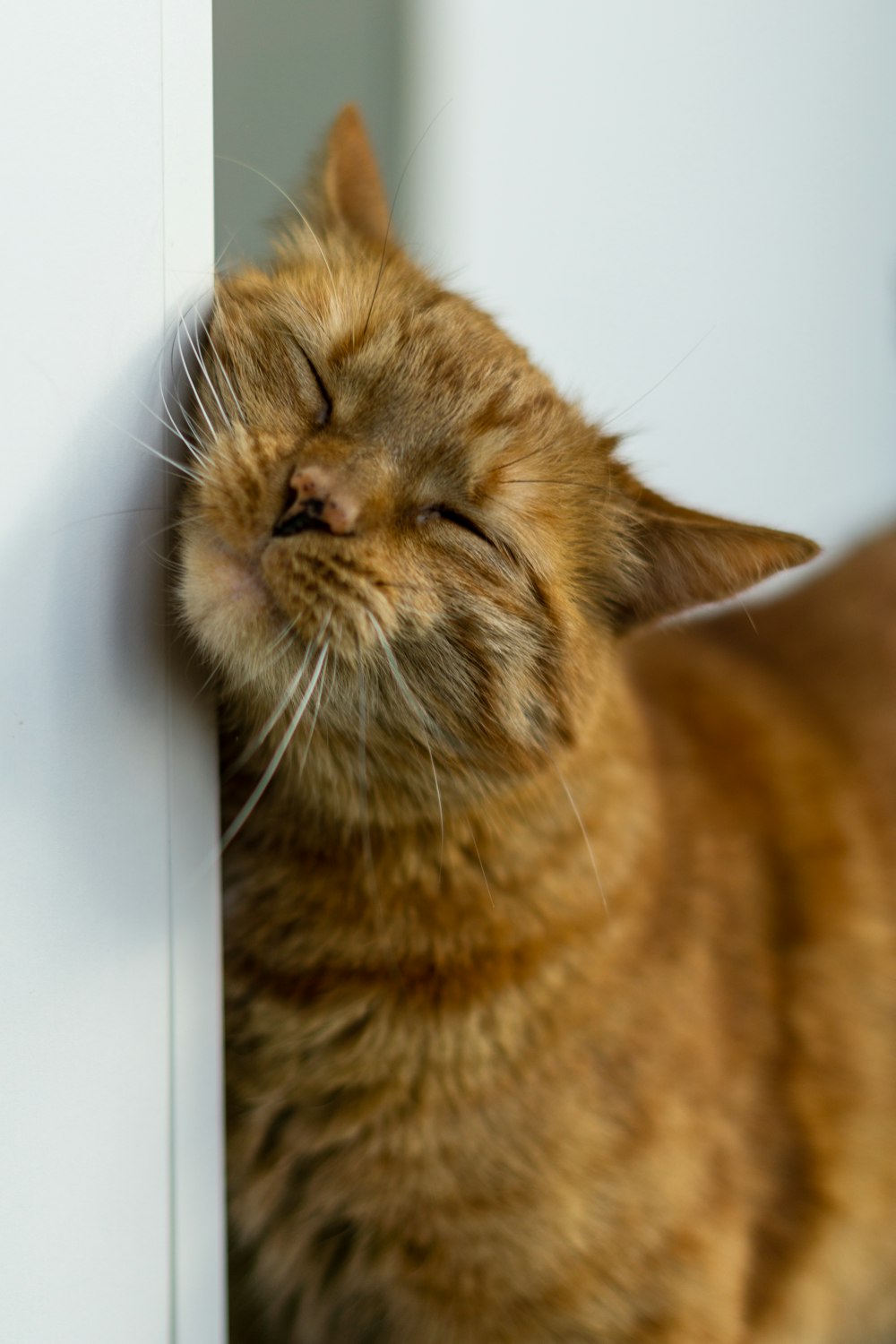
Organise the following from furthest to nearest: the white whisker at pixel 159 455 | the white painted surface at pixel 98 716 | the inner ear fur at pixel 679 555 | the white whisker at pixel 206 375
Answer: the inner ear fur at pixel 679 555
the white whisker at pixel 206 375
the white whisker at pixel 159 455
the white painted surface at pixel 98 716

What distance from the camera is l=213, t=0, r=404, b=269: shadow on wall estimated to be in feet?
5.09

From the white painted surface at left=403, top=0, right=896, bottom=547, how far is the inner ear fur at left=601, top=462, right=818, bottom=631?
2.32ft

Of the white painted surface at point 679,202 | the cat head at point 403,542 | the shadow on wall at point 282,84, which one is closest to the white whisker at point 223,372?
the cat head at point 403,542

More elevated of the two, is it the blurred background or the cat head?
the blurred background

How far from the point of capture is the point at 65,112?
0.67 m

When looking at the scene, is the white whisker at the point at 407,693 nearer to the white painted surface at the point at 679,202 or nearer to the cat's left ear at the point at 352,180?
the cat's left ear at the point at 352,180

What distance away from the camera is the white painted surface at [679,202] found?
1.78 metres

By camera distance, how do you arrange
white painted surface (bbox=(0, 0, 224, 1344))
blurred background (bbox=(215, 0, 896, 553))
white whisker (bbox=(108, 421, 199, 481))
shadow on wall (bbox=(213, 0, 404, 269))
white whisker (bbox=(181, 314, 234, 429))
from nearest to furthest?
white painted surface (bbox=(0, 0, 224, 1344)) < white whisker (bbox=(108, 421, 199, 481)) < white whisker (bbox=(181, 314, 234, 429)) < shadow on wall (bbox=(213, 0, 404, 269)) < blurred background (bbox=(215, 0, 896, 553))

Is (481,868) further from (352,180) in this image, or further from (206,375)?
(352,180)

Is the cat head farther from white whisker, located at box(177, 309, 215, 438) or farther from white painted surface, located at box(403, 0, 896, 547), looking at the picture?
white painted surface, located at box(403, 0, 896, 547)

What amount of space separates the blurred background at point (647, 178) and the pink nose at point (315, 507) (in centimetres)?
86

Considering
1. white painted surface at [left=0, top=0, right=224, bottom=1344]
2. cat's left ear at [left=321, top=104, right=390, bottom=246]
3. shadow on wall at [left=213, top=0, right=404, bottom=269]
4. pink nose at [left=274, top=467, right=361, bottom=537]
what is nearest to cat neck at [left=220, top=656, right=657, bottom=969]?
white painted surface at [left=0, top=0, right=224, bottom=1344]

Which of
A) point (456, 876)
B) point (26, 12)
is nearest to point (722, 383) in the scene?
point (456, 876)

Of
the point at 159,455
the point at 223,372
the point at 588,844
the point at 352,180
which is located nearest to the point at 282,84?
the point at 352,180
